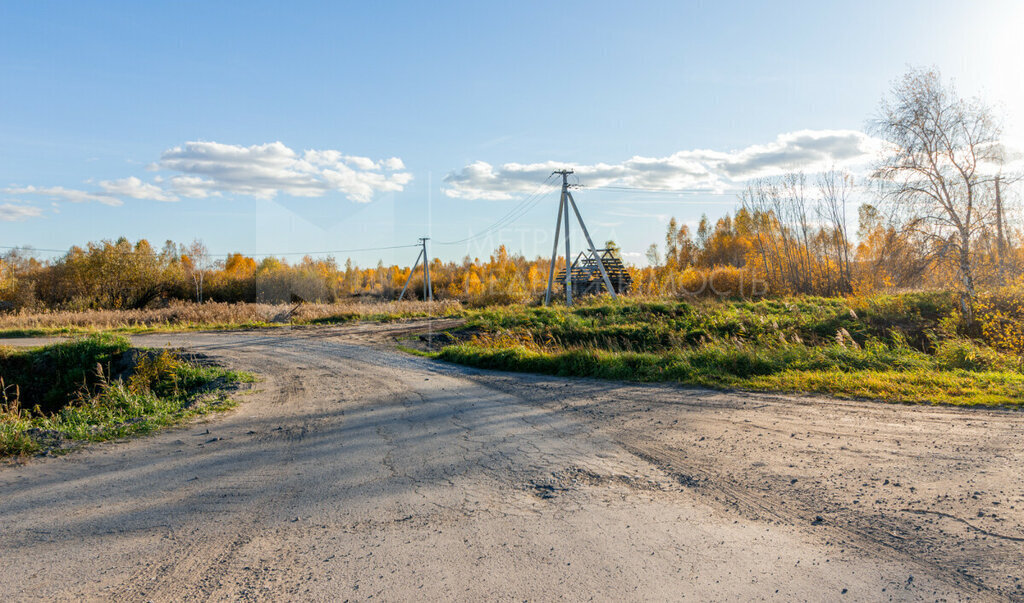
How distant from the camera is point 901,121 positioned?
21.0 metres

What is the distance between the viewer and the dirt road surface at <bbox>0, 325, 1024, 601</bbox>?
3574 mm

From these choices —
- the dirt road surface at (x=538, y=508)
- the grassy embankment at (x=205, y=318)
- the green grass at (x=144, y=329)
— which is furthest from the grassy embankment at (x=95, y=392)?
the grassy embankment at (x=205, y=318)

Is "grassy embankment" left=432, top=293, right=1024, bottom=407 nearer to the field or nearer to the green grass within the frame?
the field

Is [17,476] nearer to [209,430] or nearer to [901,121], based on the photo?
[209,430]

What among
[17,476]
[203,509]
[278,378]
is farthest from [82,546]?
[278,378]

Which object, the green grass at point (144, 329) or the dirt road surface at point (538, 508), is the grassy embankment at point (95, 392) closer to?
the dirt road surface at point (538, 508)

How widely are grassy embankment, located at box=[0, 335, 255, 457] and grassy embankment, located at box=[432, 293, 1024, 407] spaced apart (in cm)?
673

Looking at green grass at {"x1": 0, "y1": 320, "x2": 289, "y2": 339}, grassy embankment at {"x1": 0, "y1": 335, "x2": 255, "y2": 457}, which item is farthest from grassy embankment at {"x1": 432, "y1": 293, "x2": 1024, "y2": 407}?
green grass at {"x1": 0, "y1": 320, "x2": 289, "y2": 339}

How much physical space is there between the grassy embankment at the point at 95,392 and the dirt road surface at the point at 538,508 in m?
0.65

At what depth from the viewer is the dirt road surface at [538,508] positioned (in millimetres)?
3574

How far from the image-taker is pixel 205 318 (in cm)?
3250

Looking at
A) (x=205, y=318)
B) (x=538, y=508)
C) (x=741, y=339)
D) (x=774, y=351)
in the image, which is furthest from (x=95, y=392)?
(x=205, y=318)

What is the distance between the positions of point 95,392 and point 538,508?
15.3 m

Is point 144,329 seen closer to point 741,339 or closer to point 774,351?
point 741,339
